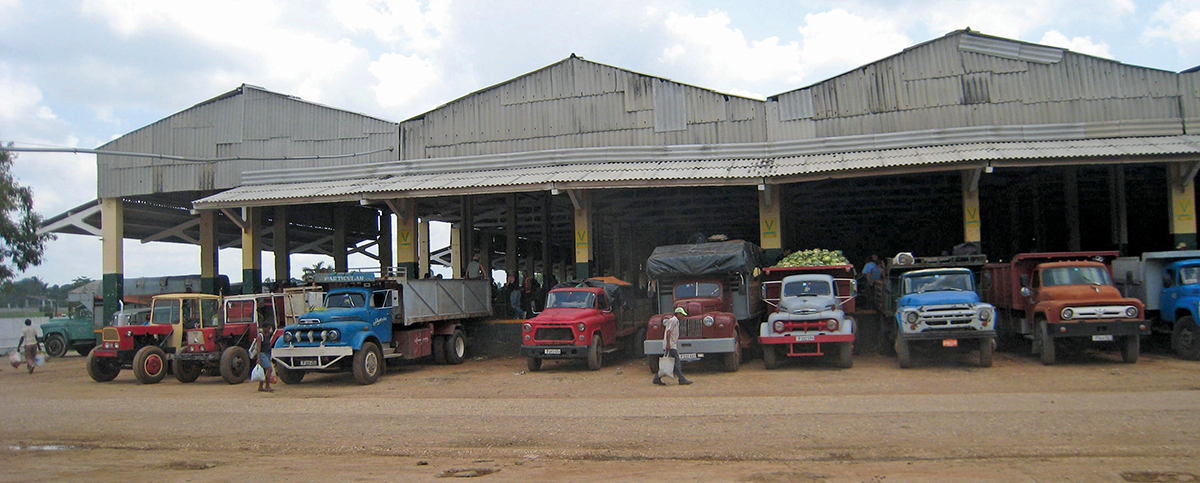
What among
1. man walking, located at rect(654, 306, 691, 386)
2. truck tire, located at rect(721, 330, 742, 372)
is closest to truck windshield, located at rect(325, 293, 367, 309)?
man walking, located at rect(654, 306, 691, 386)

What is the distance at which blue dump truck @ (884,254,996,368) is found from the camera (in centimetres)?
1359

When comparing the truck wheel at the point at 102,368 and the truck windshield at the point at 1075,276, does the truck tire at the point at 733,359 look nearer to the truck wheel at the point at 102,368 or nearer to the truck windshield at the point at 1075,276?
the truck windshield at the point at 1075,276

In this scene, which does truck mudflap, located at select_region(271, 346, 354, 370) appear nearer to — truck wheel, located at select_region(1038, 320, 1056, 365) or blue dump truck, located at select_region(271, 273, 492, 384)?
blue dump truck, located at select_region(271, 273, 492, 384)

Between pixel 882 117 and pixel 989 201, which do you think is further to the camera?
pixel 989 201

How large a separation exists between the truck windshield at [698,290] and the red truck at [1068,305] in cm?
595

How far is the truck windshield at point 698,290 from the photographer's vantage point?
16.0 metres

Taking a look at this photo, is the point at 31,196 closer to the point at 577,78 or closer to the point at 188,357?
the point at 188,357

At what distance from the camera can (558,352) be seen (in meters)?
15.8

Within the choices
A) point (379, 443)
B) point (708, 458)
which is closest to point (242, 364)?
point (379, 443)

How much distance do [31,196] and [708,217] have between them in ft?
101

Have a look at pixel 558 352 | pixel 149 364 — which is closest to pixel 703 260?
pixel 558 352

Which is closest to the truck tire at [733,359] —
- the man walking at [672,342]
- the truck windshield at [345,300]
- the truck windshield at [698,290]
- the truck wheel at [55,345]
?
the truck windshield at [698,290]

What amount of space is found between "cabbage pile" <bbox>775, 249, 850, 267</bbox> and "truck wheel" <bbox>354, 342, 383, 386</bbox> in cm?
881

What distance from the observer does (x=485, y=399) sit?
1286cm
